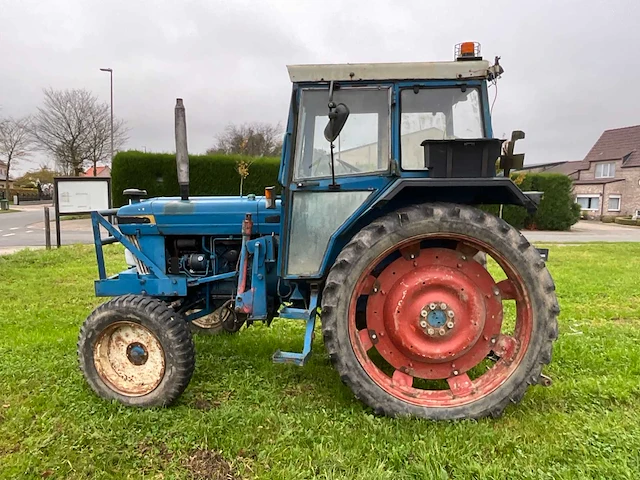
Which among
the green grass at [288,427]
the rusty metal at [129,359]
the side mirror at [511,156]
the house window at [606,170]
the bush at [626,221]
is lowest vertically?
the bush at [626,221]

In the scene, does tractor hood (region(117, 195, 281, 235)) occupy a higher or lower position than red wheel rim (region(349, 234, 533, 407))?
higher

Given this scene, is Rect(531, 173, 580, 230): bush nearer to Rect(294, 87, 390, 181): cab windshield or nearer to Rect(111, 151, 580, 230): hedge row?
Rect(111, 151, 580, 230): hedge row

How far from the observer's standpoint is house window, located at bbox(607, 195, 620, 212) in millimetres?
34941

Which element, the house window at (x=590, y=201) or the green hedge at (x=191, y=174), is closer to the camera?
the green hedge at (x=191, y=174)

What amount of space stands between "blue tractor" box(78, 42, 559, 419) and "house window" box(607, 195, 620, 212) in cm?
3761

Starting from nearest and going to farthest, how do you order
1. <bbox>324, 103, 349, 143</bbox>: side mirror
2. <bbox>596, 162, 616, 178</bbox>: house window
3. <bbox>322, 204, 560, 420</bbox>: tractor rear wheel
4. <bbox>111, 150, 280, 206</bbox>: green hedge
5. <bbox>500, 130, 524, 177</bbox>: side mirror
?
<bbox>324, 103, 349, 143</bbox>: side mirror < <bbox>322, 204, 560, 420</bbox>: tractor rear wheel < <bbox>500, 130, 524, 177</bbox>: side mirror < <bbox>111, 150, 280, 206</bbox>: green hedge < <bbox>596, 162, 616, 178</bbox>: house window

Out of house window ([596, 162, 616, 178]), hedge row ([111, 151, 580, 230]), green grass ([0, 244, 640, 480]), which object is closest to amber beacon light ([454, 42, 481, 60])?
green grass ([0, 244, 640, 480])

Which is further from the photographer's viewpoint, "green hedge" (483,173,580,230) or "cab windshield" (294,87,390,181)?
"green hedge" (483,173,580,230)

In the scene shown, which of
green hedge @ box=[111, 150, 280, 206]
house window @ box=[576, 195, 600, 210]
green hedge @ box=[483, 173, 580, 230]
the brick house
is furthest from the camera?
house window @ box=[576, 195, 600, 210]

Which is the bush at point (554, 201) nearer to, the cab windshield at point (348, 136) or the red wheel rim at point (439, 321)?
the red wheel rim at point (439, 321)

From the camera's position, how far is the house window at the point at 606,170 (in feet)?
123

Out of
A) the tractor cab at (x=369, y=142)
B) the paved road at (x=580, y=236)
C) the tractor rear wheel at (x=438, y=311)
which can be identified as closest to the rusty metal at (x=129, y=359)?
the tractor cab at (x=369, y=142)

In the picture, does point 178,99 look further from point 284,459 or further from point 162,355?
point 284,459

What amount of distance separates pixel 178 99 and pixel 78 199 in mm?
8675
